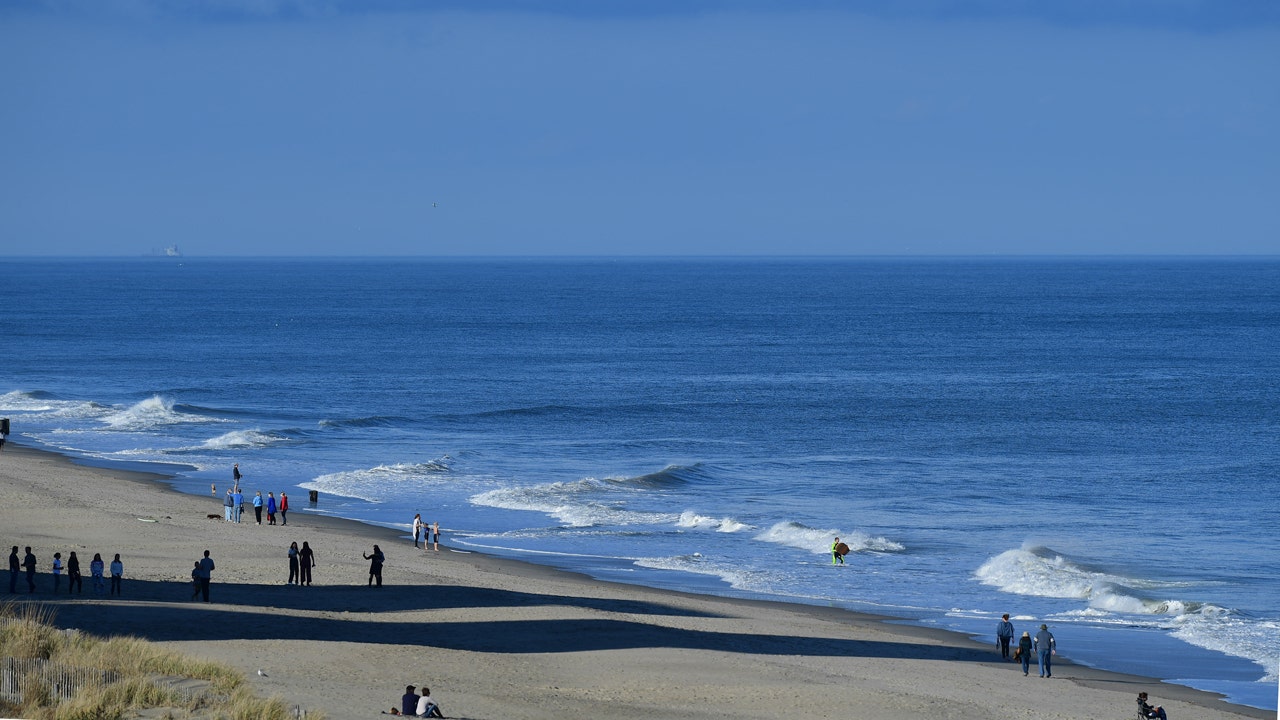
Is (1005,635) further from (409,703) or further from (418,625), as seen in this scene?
(409,703)

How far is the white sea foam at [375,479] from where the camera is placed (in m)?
48.4

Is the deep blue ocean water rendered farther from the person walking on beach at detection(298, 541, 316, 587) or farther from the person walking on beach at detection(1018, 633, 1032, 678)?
the person walking on beach at detection(298, 541, 316, 587)

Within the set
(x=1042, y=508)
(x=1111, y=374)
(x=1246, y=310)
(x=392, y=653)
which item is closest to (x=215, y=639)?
(x=392, y=653)

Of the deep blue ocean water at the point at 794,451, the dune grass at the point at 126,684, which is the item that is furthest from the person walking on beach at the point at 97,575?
the deep blue ocean water at the point at 794,451

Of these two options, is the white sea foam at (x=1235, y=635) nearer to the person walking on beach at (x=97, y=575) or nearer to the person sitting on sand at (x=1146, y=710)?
the person sitting on sand at (x=1146, y=710)

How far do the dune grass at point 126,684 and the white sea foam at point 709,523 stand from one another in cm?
2364

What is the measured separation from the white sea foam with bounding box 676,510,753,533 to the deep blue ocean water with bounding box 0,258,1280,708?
137 mm

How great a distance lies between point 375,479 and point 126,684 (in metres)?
34.9

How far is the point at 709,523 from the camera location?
140 feet

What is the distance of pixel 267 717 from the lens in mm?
15836

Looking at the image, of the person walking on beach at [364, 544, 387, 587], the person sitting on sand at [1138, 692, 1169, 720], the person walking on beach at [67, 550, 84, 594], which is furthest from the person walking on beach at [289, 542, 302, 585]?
the person sitting on sand at [1138, 692, 1169, 720]

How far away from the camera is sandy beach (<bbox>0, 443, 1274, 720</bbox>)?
2225 centimetres

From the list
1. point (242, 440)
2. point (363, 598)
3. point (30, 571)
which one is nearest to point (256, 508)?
point (363, 598)

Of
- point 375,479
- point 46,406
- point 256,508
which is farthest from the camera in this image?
point 46,406
